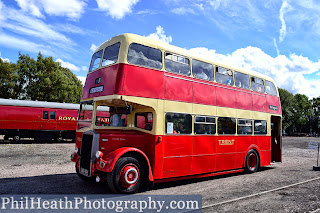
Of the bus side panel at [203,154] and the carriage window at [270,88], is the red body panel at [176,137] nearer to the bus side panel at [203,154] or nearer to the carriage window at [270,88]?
the bus side panel at [203,154]

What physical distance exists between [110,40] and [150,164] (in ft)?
13.5

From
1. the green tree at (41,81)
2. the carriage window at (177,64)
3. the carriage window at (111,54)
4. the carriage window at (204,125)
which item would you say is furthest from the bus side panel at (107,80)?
the green tree at (41,81)

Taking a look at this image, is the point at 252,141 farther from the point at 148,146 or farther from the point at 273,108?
the point at 148,146

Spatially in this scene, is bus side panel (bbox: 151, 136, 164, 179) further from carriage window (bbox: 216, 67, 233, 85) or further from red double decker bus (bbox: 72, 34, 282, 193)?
carriage window (bbox: 216, 67, 233, 85)

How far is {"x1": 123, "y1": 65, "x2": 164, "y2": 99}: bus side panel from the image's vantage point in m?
6.89

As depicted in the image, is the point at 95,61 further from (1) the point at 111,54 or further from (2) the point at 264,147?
(2) the point at 264,147

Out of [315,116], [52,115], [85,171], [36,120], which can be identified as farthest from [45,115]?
[315,116]

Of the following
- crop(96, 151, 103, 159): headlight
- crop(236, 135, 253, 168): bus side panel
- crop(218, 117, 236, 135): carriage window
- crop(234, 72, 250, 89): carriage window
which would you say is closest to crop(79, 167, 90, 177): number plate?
crop(96, 151, 103, 159): headlight

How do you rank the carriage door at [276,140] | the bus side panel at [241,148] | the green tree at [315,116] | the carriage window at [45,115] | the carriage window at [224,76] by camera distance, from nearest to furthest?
1. the carriage window at [224,76]
2. the bus side panel at [241,148]
3. the carriage door at [276,140]
4. the carriage window at [45,115]
5. the green tree at [315,116]

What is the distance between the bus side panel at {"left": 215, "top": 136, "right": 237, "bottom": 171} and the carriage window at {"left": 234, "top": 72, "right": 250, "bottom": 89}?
7.63ft

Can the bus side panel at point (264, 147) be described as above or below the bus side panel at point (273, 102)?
below

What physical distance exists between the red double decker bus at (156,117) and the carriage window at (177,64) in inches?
1.3

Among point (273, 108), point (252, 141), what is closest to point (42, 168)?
point (252, 141)

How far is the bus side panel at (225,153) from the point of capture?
925 centimetres
